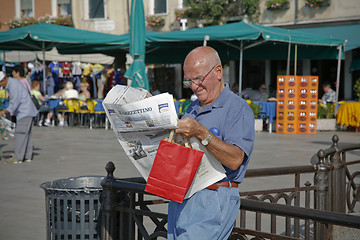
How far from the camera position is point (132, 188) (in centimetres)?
356

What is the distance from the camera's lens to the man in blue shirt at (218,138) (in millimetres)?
2734

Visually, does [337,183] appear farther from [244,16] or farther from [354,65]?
[244,16]

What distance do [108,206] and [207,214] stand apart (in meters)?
1.19

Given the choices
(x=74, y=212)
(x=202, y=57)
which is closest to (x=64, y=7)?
(x=74, y=212)

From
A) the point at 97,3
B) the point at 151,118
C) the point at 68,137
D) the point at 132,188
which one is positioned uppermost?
the point at 97,3

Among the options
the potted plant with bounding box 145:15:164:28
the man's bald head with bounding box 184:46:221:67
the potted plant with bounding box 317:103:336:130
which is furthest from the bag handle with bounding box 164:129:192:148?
the potted plant with bounding box 145:15:164:28

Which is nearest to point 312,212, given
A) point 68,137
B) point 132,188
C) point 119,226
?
point 132,188

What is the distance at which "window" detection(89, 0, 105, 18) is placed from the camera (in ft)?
91.7

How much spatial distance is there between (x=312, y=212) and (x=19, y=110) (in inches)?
333

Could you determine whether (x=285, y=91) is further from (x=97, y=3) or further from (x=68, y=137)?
(x=97, y=3)

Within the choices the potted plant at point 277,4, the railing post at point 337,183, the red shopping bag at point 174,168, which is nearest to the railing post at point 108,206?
the red shopping bag at point 174,168

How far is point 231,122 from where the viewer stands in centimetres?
275

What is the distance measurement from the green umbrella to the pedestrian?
3542mm

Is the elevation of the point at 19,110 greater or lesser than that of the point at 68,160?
greater
